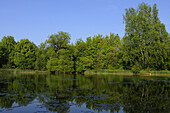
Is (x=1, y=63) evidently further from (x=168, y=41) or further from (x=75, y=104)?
(x=75, y=104)

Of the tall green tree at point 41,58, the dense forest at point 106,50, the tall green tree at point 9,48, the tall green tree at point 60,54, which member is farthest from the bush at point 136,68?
the tall green tree at point 9,48

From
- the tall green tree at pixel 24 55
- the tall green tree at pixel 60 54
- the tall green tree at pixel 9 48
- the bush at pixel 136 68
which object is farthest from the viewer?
the tall green tree at pixel 9 48

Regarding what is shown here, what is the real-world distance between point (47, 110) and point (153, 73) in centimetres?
5881

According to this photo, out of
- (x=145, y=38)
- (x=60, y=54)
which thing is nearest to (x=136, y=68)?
(x=145, y=38)

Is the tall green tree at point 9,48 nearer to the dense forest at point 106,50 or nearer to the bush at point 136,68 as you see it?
the dense forest at point 106,50

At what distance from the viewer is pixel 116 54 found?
79875 mm

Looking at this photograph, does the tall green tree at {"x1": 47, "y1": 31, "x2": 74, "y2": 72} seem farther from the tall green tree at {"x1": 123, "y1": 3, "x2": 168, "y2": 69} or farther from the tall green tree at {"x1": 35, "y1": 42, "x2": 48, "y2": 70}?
the tall green tree at {"x1": 123, "y1": 3, "x2": 168, "y2": 69}

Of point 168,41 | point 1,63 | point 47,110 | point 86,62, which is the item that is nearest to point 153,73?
point 168,41

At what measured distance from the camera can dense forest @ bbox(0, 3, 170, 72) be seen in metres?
69.6

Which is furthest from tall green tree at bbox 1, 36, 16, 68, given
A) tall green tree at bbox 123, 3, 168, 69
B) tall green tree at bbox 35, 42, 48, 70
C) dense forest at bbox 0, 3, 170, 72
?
tall green tree at bbox 123, 3, 168, 69

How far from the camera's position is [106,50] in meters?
86.2

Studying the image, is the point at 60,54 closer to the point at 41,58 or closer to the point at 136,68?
the point at 41,58

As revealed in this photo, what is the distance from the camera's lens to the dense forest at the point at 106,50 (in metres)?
69.6

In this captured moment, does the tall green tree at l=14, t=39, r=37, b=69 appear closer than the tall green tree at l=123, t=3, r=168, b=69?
No
